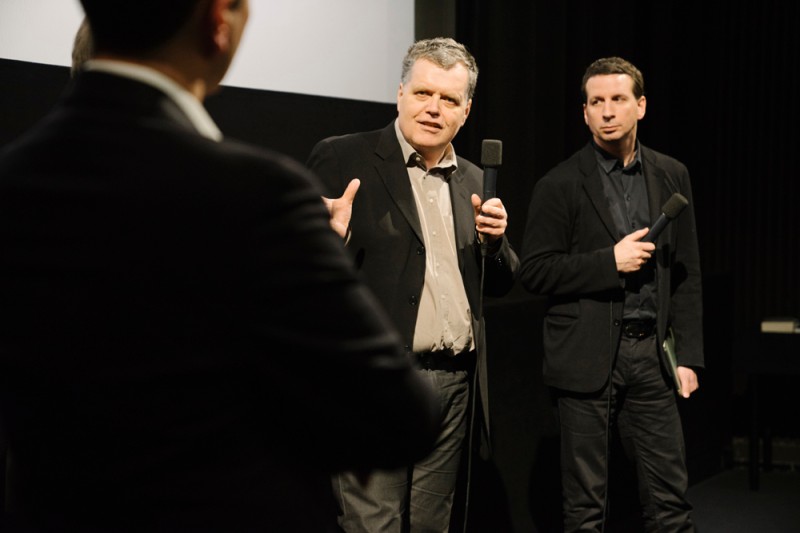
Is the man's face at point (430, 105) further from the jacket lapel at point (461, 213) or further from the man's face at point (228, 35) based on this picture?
the man's face at point (228, 35)

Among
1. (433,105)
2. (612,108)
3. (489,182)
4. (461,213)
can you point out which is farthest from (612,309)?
(433,105)

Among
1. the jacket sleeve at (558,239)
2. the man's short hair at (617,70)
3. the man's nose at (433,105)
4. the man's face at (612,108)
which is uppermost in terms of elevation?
the man's short hair at (617,70)

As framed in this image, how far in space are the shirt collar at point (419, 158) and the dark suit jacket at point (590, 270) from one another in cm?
62

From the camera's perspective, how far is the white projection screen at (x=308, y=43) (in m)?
2.47

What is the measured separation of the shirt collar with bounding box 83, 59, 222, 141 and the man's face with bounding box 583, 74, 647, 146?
2516 mm

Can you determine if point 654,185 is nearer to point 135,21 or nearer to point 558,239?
point 558,239

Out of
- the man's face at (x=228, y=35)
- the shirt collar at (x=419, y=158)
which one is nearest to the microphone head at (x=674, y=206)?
the shirt collar at (x=419, y=158)

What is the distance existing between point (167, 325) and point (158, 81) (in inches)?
8.1

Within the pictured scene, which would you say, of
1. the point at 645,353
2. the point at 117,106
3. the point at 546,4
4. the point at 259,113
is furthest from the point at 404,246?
the point at 546,4

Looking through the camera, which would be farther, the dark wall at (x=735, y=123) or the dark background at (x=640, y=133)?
the dark wall at (x=735, y=123)

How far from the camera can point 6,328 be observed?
29.9 inches

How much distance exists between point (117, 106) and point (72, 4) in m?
1.93

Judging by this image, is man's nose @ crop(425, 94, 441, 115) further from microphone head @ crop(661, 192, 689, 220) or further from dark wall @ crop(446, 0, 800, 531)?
dark wall @ crop(446, 0, 800, 531)

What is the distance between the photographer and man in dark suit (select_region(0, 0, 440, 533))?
725 mm
